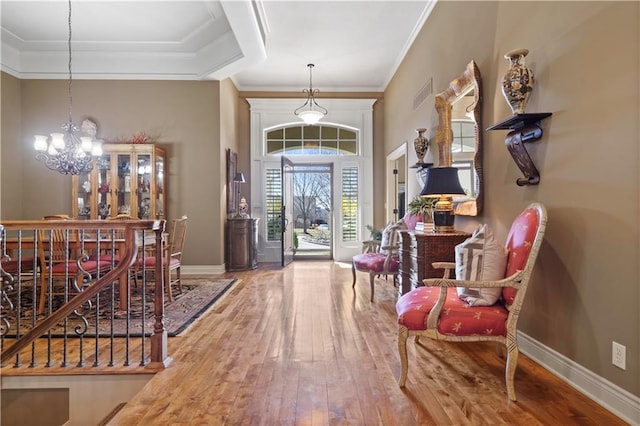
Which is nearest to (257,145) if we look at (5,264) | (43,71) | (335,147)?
(335,147)

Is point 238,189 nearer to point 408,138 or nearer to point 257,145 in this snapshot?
point 257,145

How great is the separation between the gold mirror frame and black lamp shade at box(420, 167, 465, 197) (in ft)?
0.86

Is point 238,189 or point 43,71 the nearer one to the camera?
point 43,71

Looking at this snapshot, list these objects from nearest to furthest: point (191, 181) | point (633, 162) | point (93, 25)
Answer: point (633, 162) → point (93, 25) → point (191, 181)

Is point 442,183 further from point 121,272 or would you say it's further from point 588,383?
point 121,272

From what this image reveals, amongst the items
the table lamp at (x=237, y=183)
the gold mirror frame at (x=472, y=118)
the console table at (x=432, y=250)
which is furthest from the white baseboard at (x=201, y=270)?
the gold mirror frame at (x=472, y=118)

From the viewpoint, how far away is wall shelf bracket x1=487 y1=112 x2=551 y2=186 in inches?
93.9

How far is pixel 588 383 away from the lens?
2.03 m

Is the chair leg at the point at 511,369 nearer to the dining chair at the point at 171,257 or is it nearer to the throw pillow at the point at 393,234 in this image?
the throw pillow at the point at 393,234

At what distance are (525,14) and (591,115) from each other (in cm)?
109

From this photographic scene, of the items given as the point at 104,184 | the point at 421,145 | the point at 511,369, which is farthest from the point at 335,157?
the point at 511,369

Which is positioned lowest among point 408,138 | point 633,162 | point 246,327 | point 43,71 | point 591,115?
point 246,327

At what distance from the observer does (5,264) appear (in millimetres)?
3893

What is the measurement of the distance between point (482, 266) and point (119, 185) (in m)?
5.43
